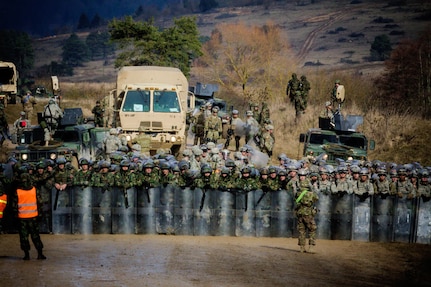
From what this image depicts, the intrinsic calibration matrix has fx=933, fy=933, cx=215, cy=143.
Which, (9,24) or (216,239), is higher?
(9,24)

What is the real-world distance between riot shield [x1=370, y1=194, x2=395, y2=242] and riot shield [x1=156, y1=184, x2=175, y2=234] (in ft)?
15.3

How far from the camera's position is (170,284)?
53.2 ft

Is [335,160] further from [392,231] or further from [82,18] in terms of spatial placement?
[82,18]

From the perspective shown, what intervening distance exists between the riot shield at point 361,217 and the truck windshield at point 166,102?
930 cm

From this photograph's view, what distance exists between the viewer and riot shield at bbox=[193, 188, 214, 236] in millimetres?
21266

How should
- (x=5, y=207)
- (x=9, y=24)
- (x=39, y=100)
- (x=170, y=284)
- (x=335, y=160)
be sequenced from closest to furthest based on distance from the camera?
1. (x=170, y=284)
2. (x=5, y=207)
3. (x=335, y=160)
4. (x=39, y=100)
5. (x=9, y=24)

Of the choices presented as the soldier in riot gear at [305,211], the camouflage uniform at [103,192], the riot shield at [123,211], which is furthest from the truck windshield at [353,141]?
the camouflage uniform at [103,192]

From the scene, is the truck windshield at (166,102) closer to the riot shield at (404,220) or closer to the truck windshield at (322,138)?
the truck windshield at (322,138)

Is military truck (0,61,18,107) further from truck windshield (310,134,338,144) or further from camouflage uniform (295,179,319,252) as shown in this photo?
camouflage uniform (295,179,319,252)

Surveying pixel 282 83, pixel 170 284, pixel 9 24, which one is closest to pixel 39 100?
pixel 282 83

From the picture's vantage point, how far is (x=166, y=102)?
29531 mm

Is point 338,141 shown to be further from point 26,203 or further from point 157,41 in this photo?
point 157,41

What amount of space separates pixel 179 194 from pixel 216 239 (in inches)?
52.4

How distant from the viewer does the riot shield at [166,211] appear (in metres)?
21.2
